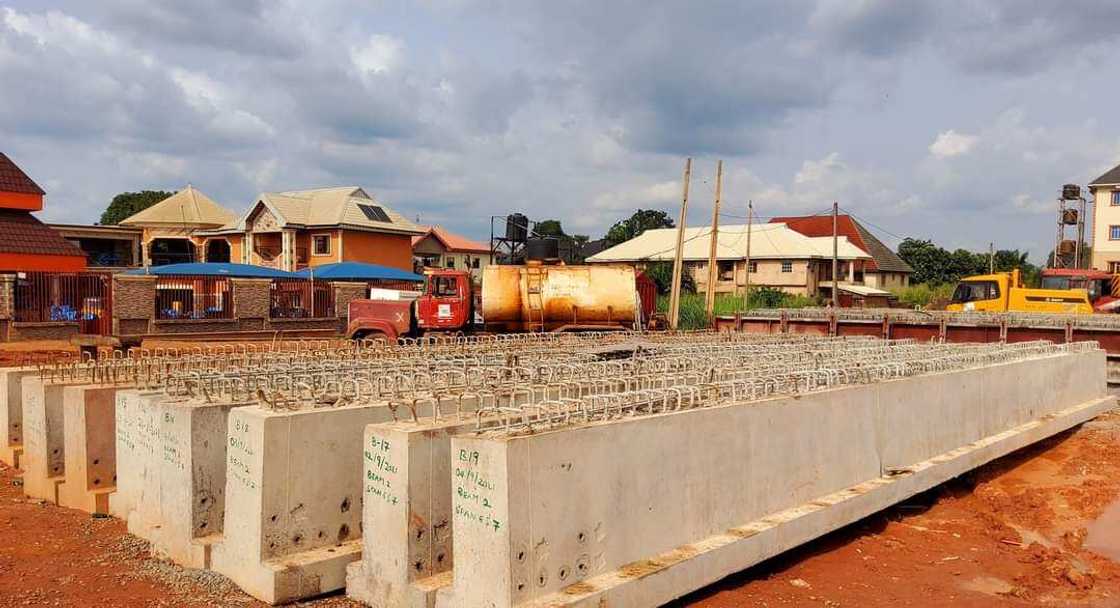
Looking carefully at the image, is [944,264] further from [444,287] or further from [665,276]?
[444,287]

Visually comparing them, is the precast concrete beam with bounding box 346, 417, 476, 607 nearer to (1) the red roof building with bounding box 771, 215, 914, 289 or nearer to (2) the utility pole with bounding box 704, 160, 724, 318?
(2) the utility pole with bounding box 704, 160, 724, 318

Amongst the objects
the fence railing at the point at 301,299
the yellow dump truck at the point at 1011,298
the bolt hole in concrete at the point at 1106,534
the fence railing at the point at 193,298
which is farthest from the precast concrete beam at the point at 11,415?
the yellow dump truck at the point at 1011,298

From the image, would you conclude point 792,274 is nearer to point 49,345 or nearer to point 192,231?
point 192,231

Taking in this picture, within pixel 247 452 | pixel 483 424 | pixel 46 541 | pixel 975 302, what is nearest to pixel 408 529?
pixel 483 424

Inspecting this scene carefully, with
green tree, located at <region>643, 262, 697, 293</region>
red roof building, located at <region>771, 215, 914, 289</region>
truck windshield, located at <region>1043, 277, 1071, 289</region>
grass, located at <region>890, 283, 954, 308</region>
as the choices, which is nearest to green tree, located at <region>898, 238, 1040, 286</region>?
red roof building, located at <region>771, 215, 914, 289</region>

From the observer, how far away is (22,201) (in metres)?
31.1

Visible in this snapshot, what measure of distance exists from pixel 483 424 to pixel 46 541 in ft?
13.8

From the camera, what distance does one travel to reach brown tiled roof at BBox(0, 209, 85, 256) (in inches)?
1166

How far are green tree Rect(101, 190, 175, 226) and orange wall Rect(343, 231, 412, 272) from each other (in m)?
48.7

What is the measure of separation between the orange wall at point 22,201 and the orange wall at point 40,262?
246 centimetres

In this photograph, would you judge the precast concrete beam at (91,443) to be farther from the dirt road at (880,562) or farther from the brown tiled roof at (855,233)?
the brown tiled roof at (855,233)

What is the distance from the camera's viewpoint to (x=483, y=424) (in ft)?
18.7

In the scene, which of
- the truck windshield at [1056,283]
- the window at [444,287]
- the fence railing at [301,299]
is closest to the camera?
the window at [444,287]

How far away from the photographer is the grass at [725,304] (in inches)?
1168
